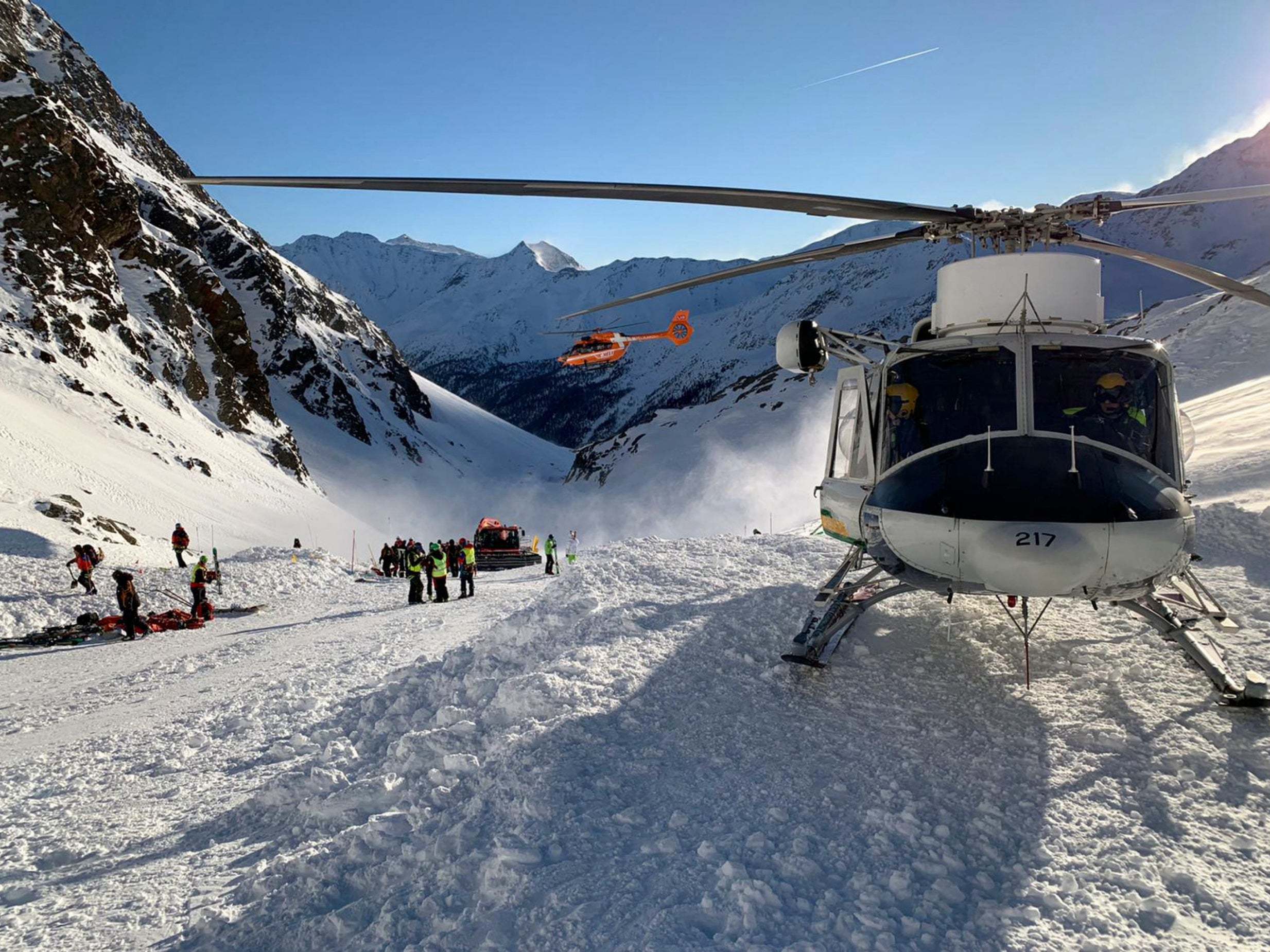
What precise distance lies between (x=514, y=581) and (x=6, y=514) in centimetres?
1481

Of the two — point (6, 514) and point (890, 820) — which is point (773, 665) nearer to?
point (890, 820)

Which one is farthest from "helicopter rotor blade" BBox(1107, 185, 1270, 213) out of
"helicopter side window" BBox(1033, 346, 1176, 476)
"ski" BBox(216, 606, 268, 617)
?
"ski" BBox(216, 606, 268, 617)

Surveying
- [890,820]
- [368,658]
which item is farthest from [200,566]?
[890,820]

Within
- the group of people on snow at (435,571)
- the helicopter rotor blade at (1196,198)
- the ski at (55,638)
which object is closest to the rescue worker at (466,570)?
the group of people on snow at (435,571)

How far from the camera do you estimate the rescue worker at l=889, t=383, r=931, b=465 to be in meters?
5.96

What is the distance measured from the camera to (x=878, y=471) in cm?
638

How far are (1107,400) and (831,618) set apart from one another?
8.95ft

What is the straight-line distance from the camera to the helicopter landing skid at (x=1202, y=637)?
16.6 ft

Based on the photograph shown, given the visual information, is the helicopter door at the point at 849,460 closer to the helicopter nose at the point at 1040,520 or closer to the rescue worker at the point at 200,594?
the helicopter nose at the point at 1040,520

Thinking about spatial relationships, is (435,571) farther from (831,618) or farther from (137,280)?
(137,280)

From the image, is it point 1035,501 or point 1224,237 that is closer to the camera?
point 1035,501

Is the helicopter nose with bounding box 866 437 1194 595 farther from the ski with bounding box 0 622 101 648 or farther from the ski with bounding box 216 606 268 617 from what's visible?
the ski with bounding box 216 606 268 617

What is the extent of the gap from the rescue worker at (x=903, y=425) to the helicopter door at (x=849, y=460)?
1.03 feet

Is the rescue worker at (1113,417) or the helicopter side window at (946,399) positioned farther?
the helicopter side window at (946,399)
